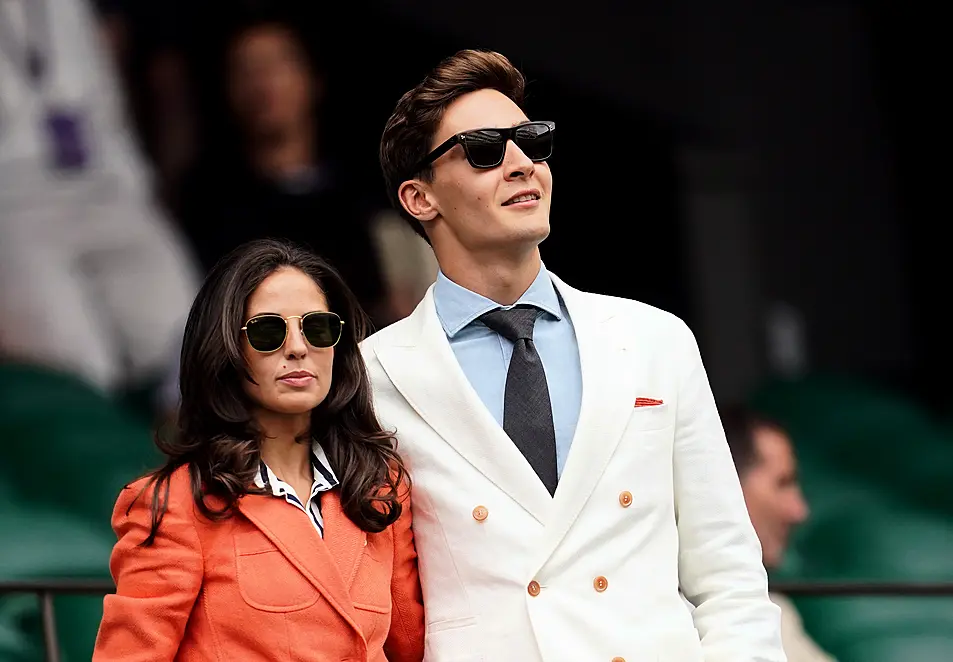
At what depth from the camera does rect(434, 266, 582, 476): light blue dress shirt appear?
3.12 m

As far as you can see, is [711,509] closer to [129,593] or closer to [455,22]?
[129,593]

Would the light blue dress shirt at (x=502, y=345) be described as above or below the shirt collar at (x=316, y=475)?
above

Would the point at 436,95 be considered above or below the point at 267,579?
above

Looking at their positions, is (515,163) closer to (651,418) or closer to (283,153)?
(651,418)

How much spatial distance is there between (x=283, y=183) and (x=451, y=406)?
5545mm

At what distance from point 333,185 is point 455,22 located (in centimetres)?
134

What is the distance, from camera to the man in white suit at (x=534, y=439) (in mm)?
2967

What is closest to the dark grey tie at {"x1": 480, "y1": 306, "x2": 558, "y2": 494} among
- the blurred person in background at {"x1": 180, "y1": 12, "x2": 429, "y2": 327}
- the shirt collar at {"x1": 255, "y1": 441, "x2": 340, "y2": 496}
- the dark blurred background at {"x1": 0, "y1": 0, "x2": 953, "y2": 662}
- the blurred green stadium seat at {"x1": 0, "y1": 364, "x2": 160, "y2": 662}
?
the shirt collar at {"x1": 255, "y1": 441, "x2": 340, "y2": 496}

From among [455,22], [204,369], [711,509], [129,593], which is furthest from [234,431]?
[455,22]

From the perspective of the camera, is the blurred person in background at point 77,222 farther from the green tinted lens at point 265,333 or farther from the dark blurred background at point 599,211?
the green tinted lens at point 265,333

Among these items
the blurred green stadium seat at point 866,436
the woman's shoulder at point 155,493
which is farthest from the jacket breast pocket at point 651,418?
the blurred green stadium seat at point 866,436

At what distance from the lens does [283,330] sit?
114 inches

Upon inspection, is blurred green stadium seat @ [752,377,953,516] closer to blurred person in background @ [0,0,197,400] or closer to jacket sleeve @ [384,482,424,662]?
blurred person in background @ [0,0,197,400]

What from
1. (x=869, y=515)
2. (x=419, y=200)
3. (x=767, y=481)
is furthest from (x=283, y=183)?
(x=419, y=200)
